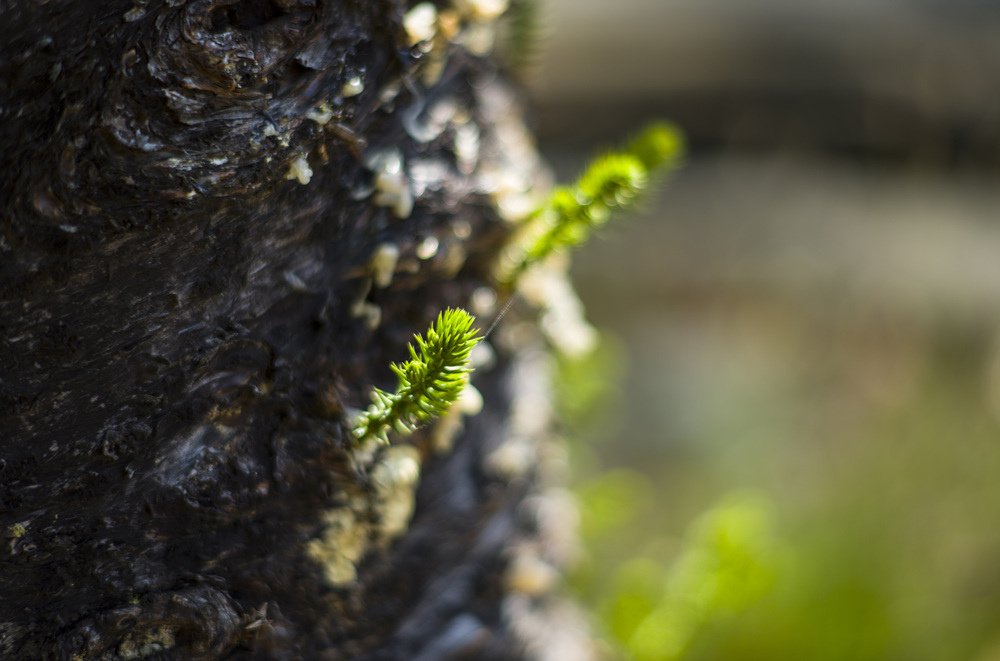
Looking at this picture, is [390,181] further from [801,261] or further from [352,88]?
[801,261]

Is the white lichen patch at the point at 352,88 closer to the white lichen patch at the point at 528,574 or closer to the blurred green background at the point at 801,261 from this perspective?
the white lichen patch at the point at 528,574

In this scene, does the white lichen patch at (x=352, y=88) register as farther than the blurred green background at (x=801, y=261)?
No

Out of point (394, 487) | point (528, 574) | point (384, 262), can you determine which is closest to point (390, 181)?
point (384, 262)

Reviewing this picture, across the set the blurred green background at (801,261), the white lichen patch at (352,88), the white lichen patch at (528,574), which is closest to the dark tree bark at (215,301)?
the white lichen patch at (352,88)

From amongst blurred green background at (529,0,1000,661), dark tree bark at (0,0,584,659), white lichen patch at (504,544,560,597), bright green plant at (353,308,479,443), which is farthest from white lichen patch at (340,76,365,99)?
blurred green background at (529,0,1000,661)

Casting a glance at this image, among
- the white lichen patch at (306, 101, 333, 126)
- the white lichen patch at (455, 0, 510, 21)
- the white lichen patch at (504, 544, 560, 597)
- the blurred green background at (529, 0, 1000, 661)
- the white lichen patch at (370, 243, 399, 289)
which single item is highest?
the blurred green background at (529, 0, 1000, 661)

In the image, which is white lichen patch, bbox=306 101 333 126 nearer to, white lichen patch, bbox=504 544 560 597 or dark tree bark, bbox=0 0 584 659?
dark tree bark, bbox=0 0 584 659
